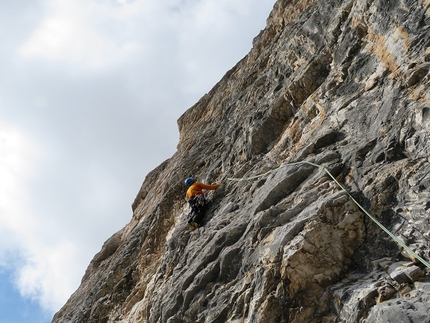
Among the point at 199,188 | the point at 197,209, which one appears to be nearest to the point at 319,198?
the point at 197,209

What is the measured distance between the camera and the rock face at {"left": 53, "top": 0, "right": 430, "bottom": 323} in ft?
14.9

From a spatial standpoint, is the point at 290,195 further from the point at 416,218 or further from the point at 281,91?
the point at 281,91

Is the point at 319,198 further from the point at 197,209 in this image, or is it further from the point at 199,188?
the point at 199,188

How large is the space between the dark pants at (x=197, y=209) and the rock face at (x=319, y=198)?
24cm

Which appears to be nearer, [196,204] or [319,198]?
[319,198]

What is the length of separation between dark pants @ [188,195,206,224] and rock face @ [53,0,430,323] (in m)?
0.24

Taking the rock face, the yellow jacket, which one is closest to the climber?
the yellow jacket

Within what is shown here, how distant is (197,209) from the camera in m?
9.02

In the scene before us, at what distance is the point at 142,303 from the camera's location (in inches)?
364

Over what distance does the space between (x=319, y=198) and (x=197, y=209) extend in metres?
3.84

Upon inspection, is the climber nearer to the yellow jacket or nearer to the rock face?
the yellow jacket

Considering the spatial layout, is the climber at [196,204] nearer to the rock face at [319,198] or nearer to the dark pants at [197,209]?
the dark pants at [197,209]

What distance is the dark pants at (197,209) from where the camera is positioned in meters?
8.88

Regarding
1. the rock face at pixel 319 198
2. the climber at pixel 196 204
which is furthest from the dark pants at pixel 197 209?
the rock face at pixel 319 198
